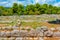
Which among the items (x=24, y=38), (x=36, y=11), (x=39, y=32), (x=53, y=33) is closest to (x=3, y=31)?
(x=24, y=38)

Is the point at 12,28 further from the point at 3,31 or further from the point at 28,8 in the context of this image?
the point at 28,8

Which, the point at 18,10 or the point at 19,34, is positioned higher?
the point at 19,34

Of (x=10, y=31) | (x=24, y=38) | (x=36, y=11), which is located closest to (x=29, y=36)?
(x=24, y=38)

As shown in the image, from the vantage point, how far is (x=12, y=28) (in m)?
11.7

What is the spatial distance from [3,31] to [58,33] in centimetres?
300

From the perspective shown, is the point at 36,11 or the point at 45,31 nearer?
the point at 45,31

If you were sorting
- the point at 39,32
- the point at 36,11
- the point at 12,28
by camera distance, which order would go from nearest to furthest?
the point at 39,32 → the point at 12,28 → the point at 36,11

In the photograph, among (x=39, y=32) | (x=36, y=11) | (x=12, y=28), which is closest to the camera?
(x=39, y=32)

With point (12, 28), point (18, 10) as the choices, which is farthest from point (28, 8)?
point (12, 28)

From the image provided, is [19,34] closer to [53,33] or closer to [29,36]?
[29,36]

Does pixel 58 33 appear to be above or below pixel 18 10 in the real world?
above

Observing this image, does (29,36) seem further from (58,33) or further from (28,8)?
(28,8)

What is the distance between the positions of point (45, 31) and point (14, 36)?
66.4 inches

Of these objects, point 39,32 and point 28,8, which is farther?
point 28,8
